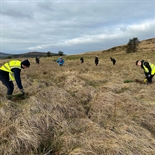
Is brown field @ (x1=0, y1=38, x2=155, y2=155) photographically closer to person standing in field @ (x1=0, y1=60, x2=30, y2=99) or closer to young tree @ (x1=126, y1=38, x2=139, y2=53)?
person standing in field @ (x1=0, y1=60, x2=30, y2=99)

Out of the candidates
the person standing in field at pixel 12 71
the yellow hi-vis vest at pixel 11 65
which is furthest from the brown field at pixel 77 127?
the yellow hi-vis vest at pixel 11 65

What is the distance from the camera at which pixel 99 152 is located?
13.4 ft

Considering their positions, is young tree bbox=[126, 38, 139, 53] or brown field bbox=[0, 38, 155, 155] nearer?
brown field bbox=[0, 38, 155, 155]

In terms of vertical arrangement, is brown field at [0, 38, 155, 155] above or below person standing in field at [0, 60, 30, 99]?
below

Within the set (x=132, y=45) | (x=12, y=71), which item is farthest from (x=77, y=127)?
(x=132, y=45)

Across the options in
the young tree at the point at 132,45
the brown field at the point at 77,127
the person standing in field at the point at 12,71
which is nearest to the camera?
the brown field at the point at 77,127

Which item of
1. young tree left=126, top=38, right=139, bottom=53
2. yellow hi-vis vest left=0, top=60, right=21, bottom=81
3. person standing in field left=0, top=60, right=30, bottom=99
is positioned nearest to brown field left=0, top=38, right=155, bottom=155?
person standing in field left=0, top=60, right=30, bottom=99

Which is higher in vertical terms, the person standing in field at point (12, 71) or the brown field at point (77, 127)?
the person standing in field at point (12, 71)

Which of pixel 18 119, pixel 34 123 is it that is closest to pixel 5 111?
pixel 18 119

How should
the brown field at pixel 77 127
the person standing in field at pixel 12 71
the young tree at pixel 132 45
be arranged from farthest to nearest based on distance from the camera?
the young tree at pixel 132 45
the person standing in field at pixel 12 71
the brown field at pixel 77 127

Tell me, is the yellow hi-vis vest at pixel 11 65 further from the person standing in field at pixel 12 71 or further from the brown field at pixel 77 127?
the brown field at pixel 77 127

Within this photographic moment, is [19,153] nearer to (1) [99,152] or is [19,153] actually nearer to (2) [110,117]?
(1) [99,152]

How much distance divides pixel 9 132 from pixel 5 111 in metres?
1.16

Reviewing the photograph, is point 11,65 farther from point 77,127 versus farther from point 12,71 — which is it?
point 77,127
